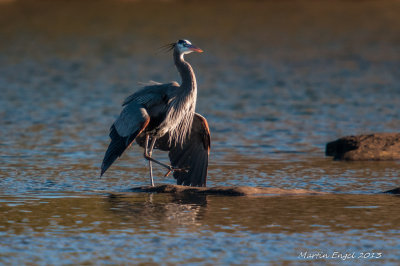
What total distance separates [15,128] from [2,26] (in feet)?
113

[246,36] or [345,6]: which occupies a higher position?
[345,6]

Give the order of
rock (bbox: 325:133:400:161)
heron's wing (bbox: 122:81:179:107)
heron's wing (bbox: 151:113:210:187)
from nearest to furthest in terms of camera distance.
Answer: heron's wing (bbox: 122:81:179:107) < heron's wing (bbox: 151:113:210:187) < rock (bbox: 325:133:400:161)

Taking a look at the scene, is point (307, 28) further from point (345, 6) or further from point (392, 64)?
point (392, 64)

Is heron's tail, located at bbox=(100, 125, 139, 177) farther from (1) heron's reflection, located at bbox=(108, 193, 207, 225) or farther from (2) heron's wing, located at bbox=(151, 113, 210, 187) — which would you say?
(2) heron's wing, located at bbox=(151, 113, 210, 187)

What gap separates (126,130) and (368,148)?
15.8ft

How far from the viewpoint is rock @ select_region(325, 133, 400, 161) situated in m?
15.3

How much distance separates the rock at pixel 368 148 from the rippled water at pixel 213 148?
1.24ft

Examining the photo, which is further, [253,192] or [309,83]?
[309,83]

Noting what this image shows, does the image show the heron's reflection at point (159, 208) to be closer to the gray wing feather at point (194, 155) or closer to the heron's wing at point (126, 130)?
the heron's wing at point (126, 130)

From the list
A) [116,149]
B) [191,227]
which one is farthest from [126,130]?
[191,227]

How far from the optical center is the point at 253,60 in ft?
122

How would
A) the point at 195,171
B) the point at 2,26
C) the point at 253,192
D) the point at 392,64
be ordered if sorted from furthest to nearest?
the point at 2,26
the point at 392,64
the point at 195,171
the point at 253,192

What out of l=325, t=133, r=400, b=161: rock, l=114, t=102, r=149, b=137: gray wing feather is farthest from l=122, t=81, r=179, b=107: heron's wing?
l=325, t=133, r=400, b=161: rock

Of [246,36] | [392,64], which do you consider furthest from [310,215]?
[246,36]
